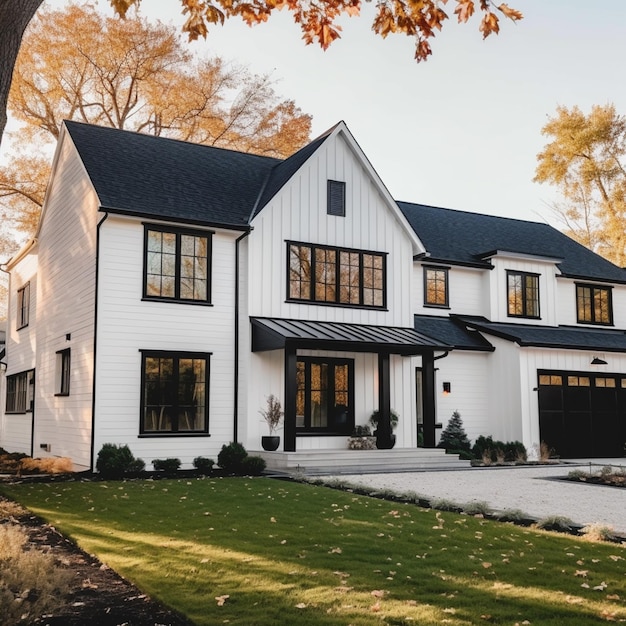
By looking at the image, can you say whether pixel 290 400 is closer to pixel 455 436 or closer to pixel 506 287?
pixel 455 436

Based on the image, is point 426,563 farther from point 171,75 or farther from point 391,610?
point 171,75

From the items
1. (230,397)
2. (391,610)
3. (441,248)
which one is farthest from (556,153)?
(391,610)

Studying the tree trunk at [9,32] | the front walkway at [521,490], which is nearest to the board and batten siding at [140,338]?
the front walkway at [521,490]

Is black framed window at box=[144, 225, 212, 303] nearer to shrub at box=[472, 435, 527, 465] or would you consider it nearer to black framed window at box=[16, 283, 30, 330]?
black framed window at box=[16, 283, 30, 330]

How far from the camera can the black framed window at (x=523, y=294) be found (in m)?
25.2

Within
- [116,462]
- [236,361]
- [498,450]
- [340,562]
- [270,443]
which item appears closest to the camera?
[340,562]

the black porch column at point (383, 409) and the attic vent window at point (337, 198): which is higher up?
the attic vent window at point (337, 198)

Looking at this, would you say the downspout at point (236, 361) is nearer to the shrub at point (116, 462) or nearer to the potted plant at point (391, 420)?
the shrub at point (116, 462)

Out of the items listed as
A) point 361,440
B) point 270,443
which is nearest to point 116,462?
point 270,443

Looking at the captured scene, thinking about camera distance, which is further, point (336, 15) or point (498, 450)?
point (498, 450)

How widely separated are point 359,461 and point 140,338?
5.95 m

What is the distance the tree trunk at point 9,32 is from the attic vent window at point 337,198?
15.1 metres

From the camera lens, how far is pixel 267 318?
18844 millimetres

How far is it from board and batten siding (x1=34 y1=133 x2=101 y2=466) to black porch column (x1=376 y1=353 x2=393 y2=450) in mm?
7339
